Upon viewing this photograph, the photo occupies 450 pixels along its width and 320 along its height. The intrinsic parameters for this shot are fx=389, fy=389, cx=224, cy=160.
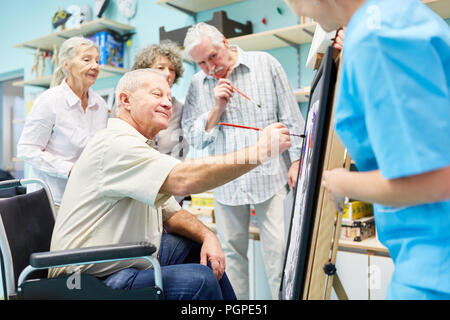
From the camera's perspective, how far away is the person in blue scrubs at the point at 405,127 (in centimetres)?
47

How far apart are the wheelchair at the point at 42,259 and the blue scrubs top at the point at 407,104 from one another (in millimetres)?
643

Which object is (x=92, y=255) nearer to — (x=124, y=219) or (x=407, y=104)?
(x=124, y=219)

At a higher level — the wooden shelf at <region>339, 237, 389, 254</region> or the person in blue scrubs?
the person in blue scrubs

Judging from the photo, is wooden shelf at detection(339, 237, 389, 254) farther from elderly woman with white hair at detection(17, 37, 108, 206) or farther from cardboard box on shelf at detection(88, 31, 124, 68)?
cardboard box on shelf at detection(88, 31, 124, 68)

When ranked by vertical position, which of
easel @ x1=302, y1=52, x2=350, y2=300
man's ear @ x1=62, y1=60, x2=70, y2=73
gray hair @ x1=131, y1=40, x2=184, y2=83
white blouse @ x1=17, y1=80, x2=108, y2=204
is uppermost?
gray hair @ x1=131, y1=40, x2=184, y2=83

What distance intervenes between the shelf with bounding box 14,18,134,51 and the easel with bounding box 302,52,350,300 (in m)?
3.05

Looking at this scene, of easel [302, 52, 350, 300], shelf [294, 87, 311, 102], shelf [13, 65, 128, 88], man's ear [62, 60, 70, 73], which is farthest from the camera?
shelf [13, 65, 128, 88]

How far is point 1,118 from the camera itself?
16.2ft

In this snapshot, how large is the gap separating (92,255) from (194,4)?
7.97ft

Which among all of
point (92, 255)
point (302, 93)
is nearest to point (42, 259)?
point (92, 255)

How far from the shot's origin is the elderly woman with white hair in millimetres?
1831

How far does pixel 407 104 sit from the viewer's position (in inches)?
18.3

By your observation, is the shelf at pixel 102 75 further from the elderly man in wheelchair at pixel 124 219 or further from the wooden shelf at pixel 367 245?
the wooden shelf at pixel 367 245

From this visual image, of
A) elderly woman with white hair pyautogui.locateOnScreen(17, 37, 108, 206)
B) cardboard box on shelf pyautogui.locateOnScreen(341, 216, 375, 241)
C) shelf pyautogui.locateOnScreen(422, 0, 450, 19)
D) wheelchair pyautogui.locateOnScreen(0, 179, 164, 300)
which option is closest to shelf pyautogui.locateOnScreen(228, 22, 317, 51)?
shelf pyautogui.locateOnScreen(422, 0, 450, 19)
